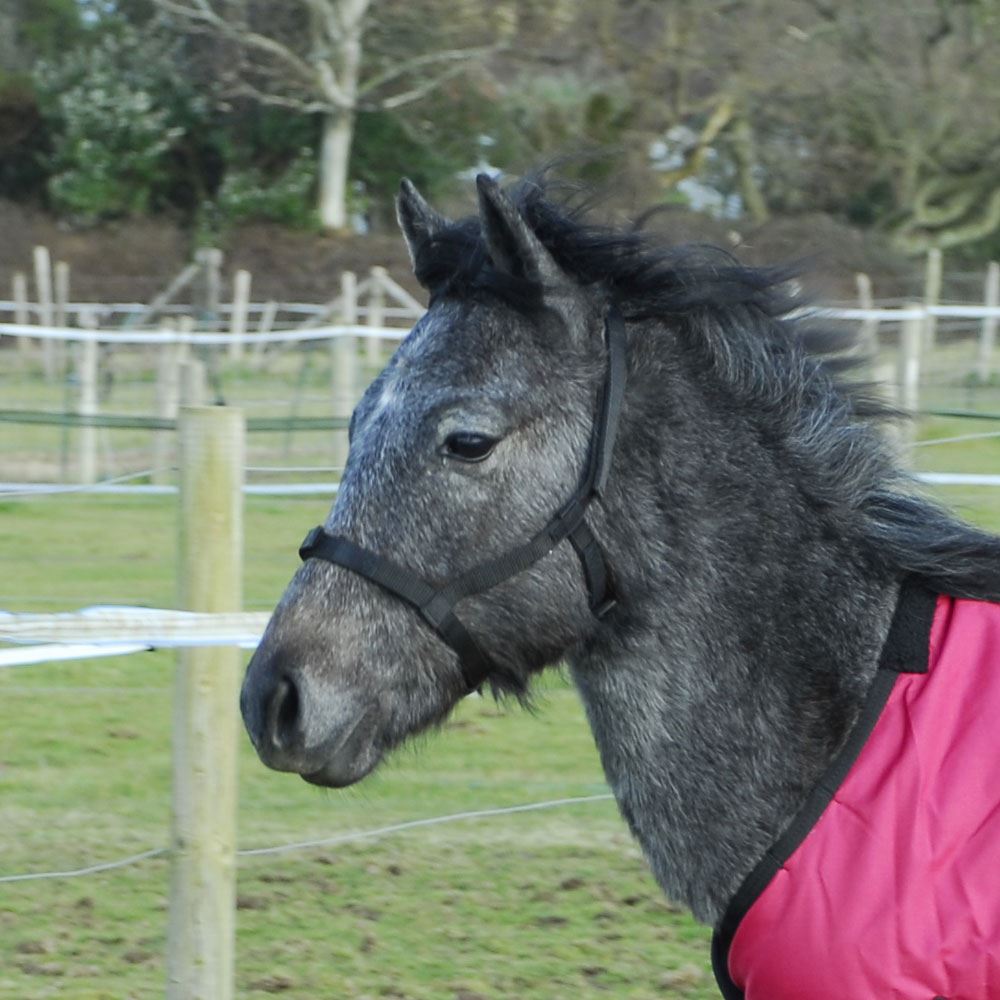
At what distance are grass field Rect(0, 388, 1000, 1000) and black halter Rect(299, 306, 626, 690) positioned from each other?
300 millimetres

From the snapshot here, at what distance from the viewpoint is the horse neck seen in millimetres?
2549

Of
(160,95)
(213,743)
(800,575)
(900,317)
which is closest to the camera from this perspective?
(800,575)

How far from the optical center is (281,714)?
244 cm

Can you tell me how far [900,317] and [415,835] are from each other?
520 cm

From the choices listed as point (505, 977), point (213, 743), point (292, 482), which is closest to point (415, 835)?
point (505, 977)

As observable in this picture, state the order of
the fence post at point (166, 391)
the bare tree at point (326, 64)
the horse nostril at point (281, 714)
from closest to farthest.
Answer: the horse nostril at point (281, 714) < the fence post at point (166, 391) < the bare tree at point (326, 64)

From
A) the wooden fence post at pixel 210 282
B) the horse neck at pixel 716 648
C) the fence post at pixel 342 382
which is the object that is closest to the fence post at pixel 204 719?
the horse neck at pixel 716 648

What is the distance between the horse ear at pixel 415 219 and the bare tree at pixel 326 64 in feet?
83.9

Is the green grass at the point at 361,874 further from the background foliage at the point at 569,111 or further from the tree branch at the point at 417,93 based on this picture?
the tree branch at the point at 417,93

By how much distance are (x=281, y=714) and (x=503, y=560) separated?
422mm

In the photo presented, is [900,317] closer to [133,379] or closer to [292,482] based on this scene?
[292,482]

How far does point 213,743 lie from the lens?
356cm

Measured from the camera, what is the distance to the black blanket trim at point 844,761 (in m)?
2.46

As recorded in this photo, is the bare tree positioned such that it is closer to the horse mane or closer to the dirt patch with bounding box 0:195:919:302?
the dirt patch with bounding box 0:195:919:302
